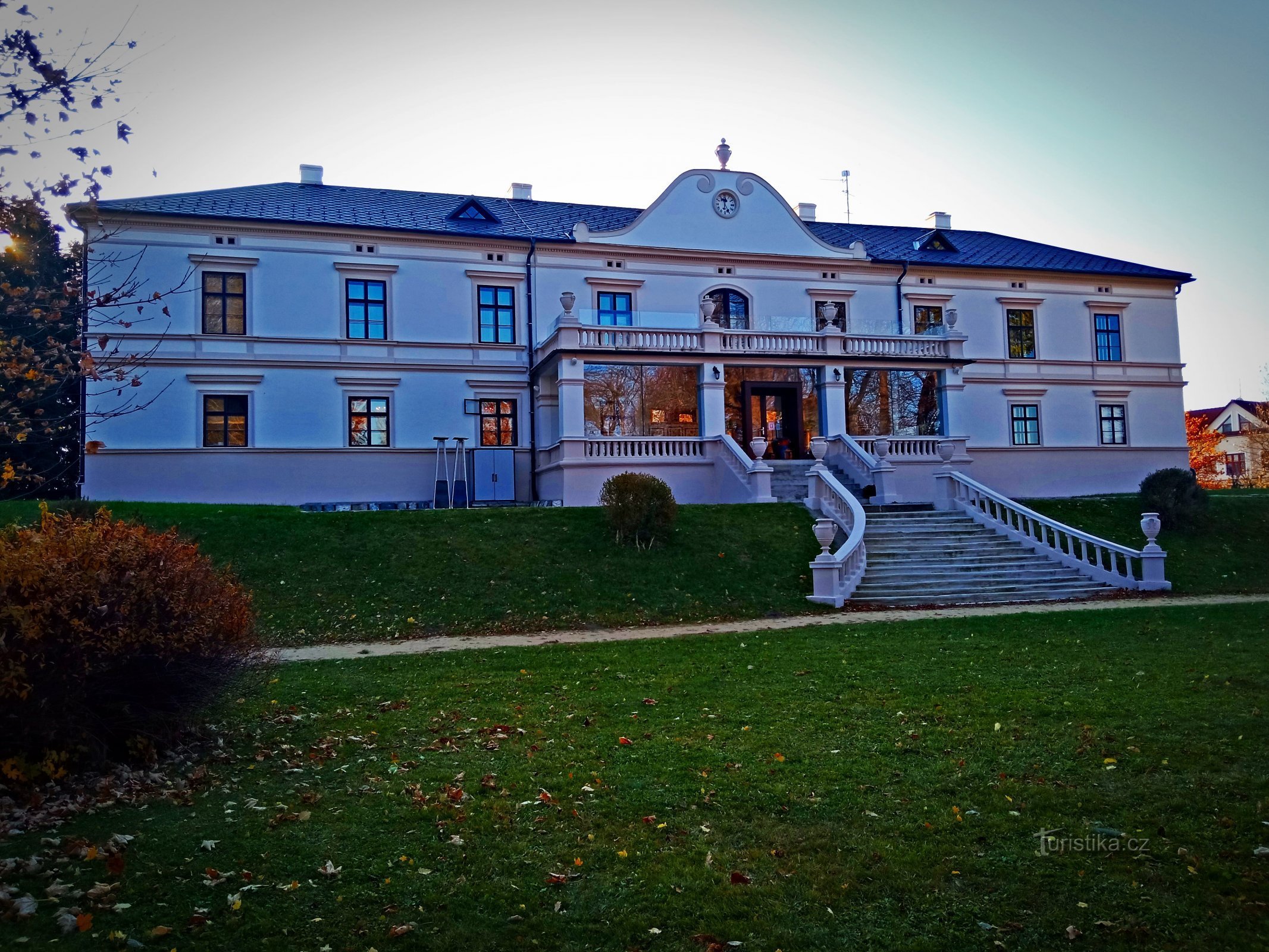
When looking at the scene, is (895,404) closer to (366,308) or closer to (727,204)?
(727,204)

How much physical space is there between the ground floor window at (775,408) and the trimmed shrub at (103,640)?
22.8 m

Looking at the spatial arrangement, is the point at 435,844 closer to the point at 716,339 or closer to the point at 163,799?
the point at 163,799

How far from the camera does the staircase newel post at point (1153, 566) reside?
18.4 metres

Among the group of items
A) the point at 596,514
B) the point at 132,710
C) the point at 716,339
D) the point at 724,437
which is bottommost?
the point at 132,710

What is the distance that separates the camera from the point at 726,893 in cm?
453

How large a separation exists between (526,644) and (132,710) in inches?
267

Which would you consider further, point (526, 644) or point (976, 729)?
point (526, 644)

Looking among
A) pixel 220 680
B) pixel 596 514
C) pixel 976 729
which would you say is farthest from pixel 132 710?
pixel 596 514

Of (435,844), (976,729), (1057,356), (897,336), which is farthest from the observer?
(1057,356)

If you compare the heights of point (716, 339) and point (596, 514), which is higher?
point (716, 339)

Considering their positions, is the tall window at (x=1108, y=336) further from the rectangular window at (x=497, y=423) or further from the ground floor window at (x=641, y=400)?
the rectangular window at (x=497, y=423)

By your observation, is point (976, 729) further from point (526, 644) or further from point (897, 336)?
point (897, 336)

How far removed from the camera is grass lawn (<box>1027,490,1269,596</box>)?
63.7 feet

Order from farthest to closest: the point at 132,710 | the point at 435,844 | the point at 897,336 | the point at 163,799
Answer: the point at 897,336 < the point at 132,710 < the point at 163,799 < the point at 435,844
